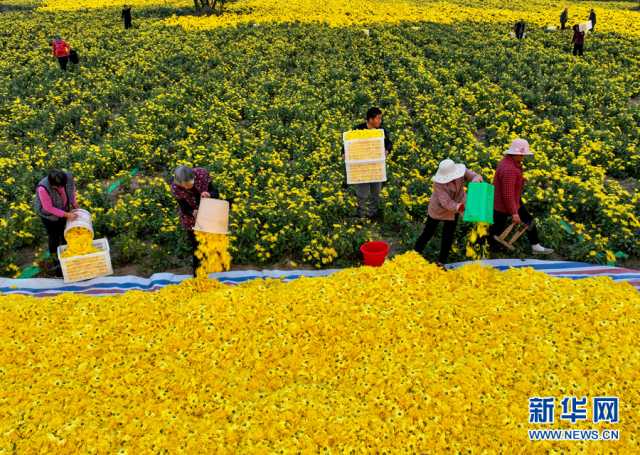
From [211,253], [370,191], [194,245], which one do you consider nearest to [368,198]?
[370,191]

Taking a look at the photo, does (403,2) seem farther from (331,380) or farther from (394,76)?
(331,380)

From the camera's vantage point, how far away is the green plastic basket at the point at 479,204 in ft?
19.4

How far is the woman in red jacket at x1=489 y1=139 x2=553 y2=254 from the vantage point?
6068mm

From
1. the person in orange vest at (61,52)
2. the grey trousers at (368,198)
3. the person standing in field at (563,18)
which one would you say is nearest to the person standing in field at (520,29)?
the person standing in field at (563,18)

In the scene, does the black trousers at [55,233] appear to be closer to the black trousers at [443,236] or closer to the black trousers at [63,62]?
the black trousers at [443,236]

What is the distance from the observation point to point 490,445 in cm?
366

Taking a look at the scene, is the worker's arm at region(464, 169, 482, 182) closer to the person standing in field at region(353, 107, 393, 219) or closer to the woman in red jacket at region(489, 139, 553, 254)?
the woman in red jacket at region(489, 139, 553, 254)

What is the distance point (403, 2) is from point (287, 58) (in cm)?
1886

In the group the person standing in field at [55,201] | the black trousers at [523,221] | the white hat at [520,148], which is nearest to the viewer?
the white hat at [520,148]

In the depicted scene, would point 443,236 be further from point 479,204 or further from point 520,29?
point 520,29

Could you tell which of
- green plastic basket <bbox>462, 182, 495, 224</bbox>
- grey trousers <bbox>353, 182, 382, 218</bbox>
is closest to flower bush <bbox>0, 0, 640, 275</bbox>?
grey trousers <bbox>353, 182, 382, 218</bbox>

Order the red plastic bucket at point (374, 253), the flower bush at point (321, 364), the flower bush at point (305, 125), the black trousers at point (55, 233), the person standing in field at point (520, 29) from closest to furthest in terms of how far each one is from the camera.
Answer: the flower bush at point (321, 364) < the red plastic bucket at point (374, 253) < the black trousers at point (55, 233) < the flower bush at point (305, 125) < the person standing in field at point (520, 29)

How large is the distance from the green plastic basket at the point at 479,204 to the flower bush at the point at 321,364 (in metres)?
0.81

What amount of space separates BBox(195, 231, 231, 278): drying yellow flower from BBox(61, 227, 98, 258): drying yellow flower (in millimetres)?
1648
